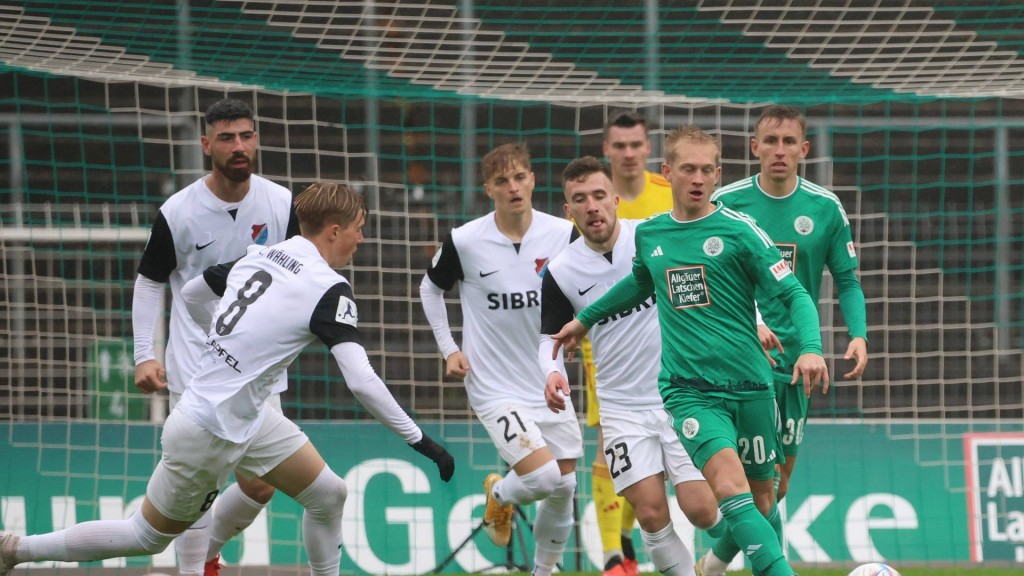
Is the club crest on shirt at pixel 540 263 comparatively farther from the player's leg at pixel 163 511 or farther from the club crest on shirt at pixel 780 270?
the player's leg at pixel 163 511

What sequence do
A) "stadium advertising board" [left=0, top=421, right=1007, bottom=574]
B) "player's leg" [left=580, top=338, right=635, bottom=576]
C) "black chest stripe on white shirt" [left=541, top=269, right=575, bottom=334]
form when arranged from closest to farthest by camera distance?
1. "black chest stripe on white shirt" [left=541, top=269, right=575, bottom=334]
2. "player's leg" [left=580, top=338, right=635, bottom=576]
3. "stadium advertising board" [left=0, top=421, right=1007, bottom=574]

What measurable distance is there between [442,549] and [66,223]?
382cm

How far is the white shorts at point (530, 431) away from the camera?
6945 mm

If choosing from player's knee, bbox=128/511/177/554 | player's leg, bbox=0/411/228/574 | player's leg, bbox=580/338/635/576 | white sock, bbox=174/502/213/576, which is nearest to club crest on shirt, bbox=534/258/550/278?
player's leg, bbox=580/338/635/576

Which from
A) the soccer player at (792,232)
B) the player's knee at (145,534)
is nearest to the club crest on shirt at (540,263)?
the soccer player at (792,232)

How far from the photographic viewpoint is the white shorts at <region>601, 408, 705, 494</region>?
6.09 metres

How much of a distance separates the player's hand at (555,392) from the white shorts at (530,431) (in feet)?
2.86

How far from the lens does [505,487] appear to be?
7.09 metres

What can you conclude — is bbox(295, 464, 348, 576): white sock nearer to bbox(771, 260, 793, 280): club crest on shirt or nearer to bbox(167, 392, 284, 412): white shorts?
bbox(167, 392, 284, 412): white shorts

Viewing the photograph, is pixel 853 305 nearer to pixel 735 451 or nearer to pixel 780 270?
pixel 780 270

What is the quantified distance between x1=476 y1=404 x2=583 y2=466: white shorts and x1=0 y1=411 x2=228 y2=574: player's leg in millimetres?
1842

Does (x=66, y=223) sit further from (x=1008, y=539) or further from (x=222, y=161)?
(x=1008, y=539)

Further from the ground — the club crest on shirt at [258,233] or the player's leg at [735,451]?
the club crest on shirt at [258,233]

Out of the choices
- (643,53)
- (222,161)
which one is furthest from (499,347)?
(643,53)
